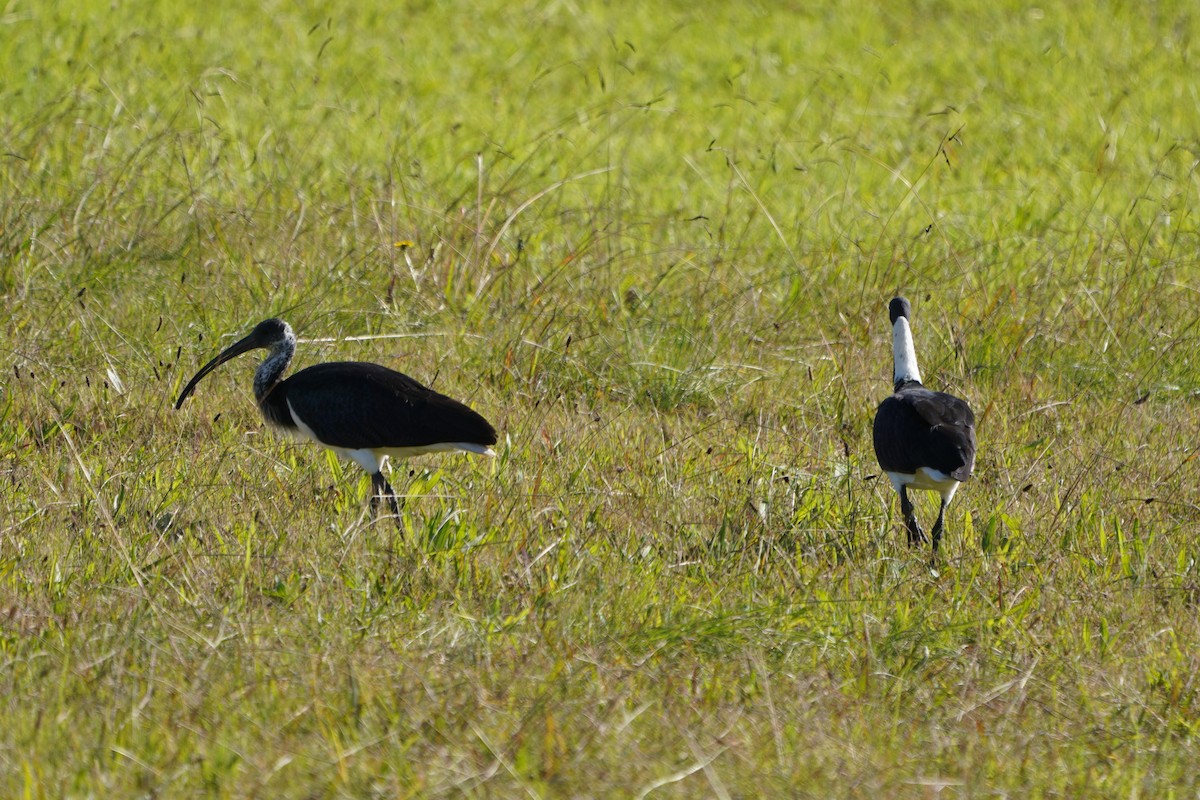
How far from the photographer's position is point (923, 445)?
512 cm

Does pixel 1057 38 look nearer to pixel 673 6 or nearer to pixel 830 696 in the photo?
pixel 673 6

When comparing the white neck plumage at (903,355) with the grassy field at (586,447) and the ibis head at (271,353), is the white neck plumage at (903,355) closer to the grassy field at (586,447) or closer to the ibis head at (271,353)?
the grassy field at (586,447)

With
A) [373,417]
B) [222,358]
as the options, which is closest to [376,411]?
[373,417]

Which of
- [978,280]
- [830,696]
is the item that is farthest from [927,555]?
[978,280]

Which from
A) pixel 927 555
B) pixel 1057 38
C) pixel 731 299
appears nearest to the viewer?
pixel 927 555

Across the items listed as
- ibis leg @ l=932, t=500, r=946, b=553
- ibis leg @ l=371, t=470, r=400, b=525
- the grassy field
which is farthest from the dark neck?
ibis leg @ l=932, t=500, r=946, b=553

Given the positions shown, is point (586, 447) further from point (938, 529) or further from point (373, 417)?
point (938, 529)

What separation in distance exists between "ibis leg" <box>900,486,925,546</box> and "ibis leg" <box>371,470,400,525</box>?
1.71 metres

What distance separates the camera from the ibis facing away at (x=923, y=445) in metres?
5.10

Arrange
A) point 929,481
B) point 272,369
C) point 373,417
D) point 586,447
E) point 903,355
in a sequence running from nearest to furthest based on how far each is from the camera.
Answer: point 929,481 → point 373,417 → point 586,447 → point 272,369 → point 903,355

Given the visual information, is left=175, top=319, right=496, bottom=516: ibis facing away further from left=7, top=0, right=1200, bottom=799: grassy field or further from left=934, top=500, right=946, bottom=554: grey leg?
left=934, top=500, right=946, bottom=554: grey leg

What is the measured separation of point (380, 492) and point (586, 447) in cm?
85

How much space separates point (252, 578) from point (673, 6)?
10486 mm

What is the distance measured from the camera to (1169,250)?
26.6 ft
